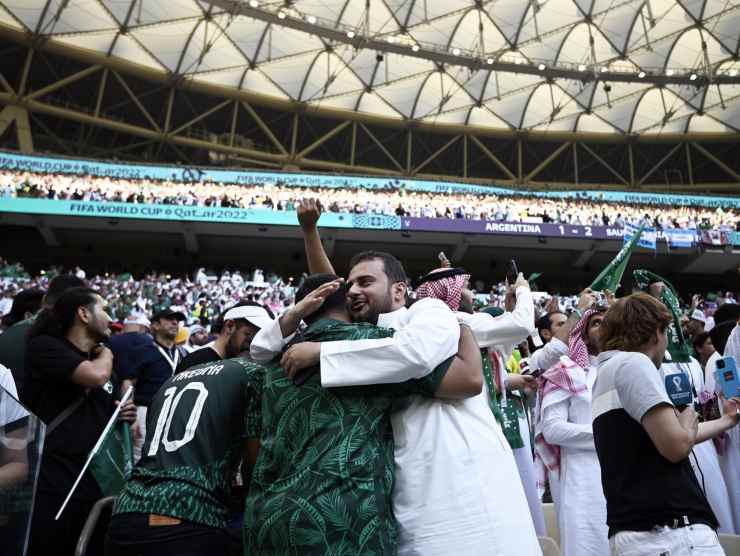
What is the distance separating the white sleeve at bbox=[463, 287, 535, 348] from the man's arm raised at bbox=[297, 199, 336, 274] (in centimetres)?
84

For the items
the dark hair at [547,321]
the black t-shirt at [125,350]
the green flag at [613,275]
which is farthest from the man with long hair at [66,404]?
the dark hair at [547,321]

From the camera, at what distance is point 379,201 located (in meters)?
35.2

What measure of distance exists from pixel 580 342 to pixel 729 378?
4.23 feet

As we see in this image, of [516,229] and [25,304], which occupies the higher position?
[516,229]

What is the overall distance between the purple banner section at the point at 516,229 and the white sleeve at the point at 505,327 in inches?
1170

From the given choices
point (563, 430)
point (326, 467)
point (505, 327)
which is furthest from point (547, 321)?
point (326, 467)

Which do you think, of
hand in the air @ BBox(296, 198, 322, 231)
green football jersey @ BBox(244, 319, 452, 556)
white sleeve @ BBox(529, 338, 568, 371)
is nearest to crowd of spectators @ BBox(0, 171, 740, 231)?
white sleeve @ BBox(529, 338, 568, 371)

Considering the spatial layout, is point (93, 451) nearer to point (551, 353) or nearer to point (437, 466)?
point (437, 466)

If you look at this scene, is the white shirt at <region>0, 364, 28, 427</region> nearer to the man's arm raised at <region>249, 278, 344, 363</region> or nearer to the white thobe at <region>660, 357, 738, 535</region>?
the man's arm raised at <region>249, 278, 344, 363</region>

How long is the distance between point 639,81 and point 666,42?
8.07ft

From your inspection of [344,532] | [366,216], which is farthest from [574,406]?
[366,216]

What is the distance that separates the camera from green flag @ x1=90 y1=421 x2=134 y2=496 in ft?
10.7

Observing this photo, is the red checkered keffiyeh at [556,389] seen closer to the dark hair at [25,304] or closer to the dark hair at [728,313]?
the dark hair at [728,313]

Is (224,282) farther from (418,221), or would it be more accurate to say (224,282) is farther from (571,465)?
(571,465)
